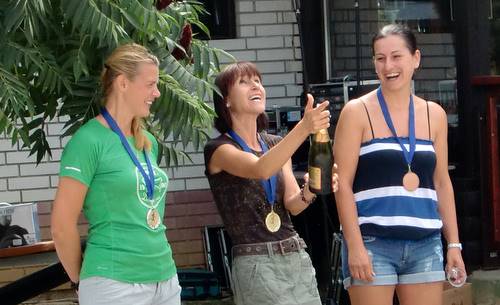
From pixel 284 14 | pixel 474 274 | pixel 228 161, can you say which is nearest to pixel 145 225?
pixel 228 161

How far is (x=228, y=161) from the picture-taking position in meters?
4.68

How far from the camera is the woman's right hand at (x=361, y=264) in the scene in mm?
4676

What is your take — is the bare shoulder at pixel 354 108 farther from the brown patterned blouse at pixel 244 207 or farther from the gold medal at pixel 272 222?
the gold medal at pixel 272 222

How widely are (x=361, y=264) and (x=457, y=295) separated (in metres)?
3.11

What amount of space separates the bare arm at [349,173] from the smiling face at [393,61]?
18 centimetres

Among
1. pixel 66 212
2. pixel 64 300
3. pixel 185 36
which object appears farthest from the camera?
pixel 64 300

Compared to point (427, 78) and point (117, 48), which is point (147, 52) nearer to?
point (117, 48)

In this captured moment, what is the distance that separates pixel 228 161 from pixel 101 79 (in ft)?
2.34

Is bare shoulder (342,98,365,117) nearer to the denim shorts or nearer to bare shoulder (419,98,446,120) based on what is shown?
bare shoulder (419,98,446,120)

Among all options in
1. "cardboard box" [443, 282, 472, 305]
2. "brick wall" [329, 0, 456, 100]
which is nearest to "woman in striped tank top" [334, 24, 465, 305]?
"cardboard box" [443, 282, 472, 305]

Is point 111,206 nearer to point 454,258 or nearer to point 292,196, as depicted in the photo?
point 292,196

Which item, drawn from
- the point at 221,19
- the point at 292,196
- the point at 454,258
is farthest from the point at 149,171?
the point at 221,19

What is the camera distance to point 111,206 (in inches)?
167

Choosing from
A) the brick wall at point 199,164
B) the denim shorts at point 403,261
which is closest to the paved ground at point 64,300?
the brick wall at point 199,164
